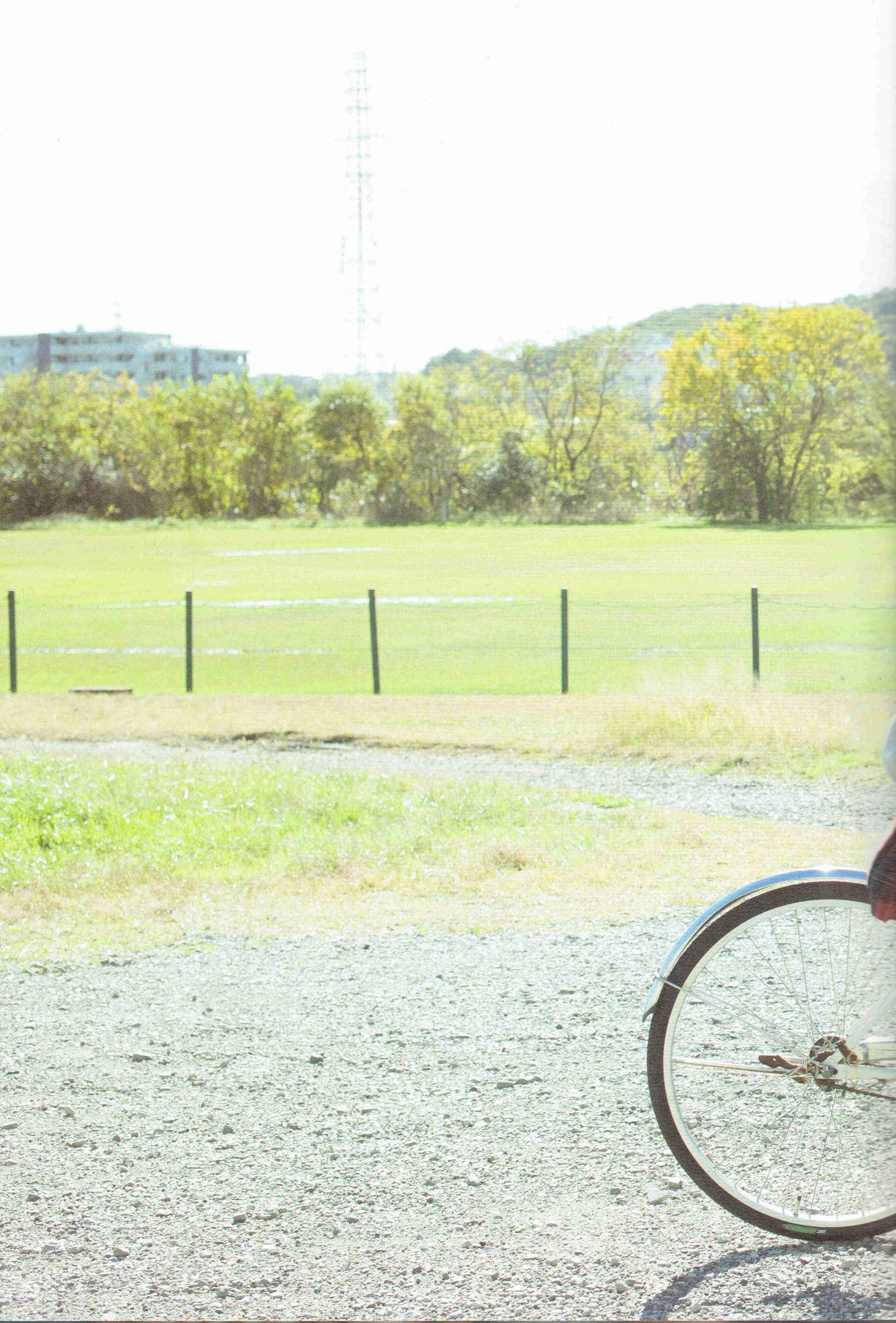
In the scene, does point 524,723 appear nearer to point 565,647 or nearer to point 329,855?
point 565,647

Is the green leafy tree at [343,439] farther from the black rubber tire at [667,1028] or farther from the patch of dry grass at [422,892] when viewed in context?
the black rubber tire at [667,1028]

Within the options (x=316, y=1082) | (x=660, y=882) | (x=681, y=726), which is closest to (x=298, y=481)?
(x=681, y=726)

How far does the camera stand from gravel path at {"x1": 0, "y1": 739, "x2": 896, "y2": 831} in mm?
5066

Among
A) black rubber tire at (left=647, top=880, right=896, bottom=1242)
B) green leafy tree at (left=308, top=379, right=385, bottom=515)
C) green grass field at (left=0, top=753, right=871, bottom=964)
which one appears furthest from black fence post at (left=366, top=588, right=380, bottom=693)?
→ black rubber tire at (left=647, top=880, right=896, bottom=1242)

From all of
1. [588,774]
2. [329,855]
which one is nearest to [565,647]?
[588,774]

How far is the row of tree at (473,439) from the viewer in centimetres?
497

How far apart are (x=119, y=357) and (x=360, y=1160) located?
214 inches

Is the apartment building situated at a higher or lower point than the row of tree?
higher

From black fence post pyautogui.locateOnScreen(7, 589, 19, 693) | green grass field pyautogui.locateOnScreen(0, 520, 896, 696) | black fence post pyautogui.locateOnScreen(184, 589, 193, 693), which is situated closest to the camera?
green grass field pyautogui.locateOnScreen(0, 520, 896, 696)

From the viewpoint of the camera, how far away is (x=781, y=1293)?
58.1 inches

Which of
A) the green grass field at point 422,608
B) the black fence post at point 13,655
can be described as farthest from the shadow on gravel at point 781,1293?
the black fence post at point 13,655

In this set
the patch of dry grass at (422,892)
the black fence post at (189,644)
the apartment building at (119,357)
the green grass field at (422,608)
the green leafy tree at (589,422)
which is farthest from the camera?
the black fence post at (189,644)

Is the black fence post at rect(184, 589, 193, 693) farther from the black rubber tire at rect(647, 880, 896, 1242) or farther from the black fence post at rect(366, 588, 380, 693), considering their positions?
the black rubber tire at rect(647, 880, 896, 1242)

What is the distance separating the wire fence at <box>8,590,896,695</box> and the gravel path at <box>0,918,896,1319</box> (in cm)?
484
